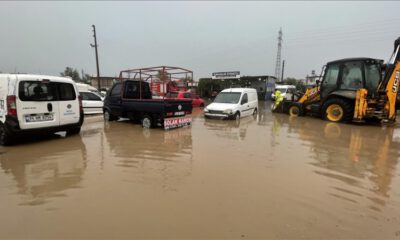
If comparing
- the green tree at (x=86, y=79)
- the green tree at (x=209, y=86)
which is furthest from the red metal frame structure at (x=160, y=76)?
the green tree at (x=86, y=79)

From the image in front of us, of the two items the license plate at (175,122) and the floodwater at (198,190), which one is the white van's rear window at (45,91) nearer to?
the floodwater at (198,190)

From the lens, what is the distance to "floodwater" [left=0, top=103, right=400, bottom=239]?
2775 millimetres

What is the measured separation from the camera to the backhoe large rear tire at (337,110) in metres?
10.7

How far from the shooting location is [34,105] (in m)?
6.16

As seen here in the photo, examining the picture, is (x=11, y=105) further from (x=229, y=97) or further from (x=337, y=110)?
(x=337, y=110)

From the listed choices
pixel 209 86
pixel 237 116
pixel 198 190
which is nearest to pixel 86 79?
pixel 209 86

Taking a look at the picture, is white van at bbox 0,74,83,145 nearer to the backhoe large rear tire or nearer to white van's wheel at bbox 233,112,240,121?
white van's wheel at bbox 233,112,240,121

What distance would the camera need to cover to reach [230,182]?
4.08m

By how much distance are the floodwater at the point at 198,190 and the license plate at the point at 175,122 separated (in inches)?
62.6

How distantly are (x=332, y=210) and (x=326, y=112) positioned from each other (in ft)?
31.1

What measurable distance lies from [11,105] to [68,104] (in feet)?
4.56

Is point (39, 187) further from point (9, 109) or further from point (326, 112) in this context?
point (326, 112)

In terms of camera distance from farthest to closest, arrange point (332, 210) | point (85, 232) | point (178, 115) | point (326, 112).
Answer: point (326, 112)
point (178, 115)
point (332, 210)
point (85, 232)

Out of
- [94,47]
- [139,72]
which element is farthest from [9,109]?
[94,47]
